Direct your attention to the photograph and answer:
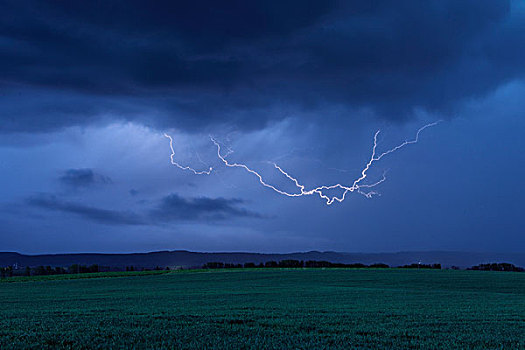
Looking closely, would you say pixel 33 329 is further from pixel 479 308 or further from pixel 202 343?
pixel 479 308

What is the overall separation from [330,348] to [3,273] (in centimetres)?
6599

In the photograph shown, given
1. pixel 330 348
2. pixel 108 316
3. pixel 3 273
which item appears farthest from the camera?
pixel 3 273

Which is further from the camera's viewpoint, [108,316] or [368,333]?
[108,316]

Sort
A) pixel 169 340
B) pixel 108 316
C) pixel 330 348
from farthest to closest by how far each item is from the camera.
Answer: pixel 108 316 → pixel 169 340 → pixel 330 348

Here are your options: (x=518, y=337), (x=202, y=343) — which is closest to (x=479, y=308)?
(x=518, y=337)

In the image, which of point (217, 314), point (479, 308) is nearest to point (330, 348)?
point (217, 314)

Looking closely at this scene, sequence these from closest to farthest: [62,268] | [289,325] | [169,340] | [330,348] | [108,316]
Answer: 1. [330,348]
2. [169,340]
3. [289,325]
4. [108,316]
5. [62,268]

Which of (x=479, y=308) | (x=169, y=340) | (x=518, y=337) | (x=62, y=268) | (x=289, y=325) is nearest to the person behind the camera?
(x=169, y=340)

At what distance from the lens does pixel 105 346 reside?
1171 centimetres

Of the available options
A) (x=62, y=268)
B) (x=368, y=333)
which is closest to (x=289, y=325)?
(x=368, y=333)

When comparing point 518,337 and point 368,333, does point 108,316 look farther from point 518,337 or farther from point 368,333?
point 518,337

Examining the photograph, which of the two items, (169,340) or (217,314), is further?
(217,314)

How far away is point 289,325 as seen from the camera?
595 inches

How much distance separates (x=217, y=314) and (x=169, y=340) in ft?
18.5
